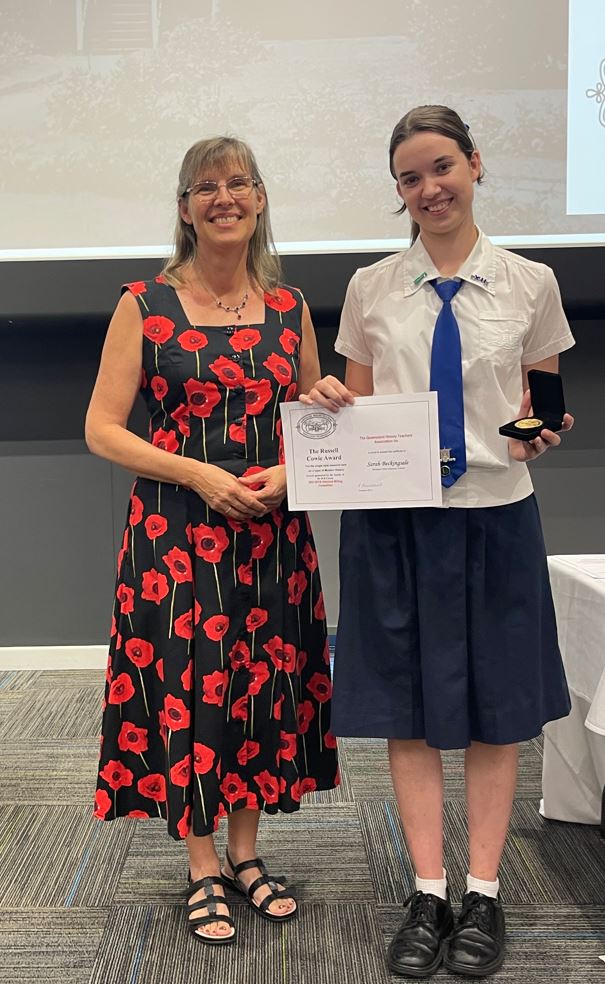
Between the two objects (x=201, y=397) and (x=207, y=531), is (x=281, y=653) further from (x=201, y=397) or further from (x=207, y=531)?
(x=201, y=397)

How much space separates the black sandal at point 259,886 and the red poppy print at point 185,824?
0.26 metres

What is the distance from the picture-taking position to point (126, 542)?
186cm

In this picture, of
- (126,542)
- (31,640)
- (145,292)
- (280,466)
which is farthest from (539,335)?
(31,640)

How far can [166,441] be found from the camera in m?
1.82

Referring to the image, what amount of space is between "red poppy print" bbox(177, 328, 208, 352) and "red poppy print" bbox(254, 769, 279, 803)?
35.8 inches

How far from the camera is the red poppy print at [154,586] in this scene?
1.80 meters

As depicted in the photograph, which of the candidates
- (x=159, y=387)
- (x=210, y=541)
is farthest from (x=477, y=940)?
(x=159, y=387)

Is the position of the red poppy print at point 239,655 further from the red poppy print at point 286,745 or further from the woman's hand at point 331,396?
the woman's hand at point 331,396

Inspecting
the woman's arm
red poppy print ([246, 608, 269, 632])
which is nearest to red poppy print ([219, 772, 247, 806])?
red poppy print ([246, 608, 269, 632])

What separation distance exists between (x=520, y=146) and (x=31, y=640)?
9.76ft

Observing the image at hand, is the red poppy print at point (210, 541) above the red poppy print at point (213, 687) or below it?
above

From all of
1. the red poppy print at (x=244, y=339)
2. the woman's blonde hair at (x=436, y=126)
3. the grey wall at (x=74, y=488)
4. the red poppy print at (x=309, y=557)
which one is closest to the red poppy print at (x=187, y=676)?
the red poppy print at (x=309, y=557)

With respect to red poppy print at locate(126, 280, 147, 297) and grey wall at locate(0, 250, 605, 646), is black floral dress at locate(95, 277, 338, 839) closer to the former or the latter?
red poppy print at locate(126, 280, 147, 297)

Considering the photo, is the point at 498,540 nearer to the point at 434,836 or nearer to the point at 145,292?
the point at 434,836
